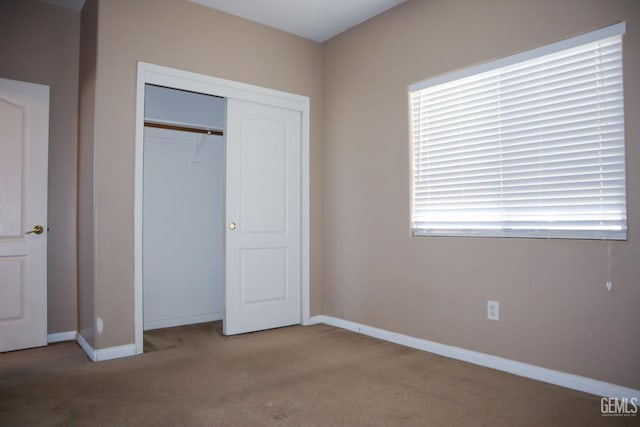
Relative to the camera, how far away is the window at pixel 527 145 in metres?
2.45

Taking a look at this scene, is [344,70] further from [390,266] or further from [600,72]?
[600,72]

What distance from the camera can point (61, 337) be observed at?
11.9ft

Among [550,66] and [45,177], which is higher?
[550,66]

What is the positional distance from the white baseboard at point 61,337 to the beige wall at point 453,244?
2.22 m

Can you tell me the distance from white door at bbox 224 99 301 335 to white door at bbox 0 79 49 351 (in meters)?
1.43

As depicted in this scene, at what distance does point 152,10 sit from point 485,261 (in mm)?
3073

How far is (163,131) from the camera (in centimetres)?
423

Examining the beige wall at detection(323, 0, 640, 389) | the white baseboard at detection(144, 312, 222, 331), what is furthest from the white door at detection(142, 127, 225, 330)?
the beige wall at detection(323, 0, 640, 389)

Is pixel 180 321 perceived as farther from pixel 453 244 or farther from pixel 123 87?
pixel 453 244

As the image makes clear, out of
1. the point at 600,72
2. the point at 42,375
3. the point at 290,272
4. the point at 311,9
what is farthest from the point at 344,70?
the point at 42,375

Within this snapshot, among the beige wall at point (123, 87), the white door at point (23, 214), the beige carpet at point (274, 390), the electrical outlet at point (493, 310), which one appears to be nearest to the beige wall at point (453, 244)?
the electrical outlet at point (493, 310)

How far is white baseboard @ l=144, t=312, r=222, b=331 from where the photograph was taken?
4.09 m

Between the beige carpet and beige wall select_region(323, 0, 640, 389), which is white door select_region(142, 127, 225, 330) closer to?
the beige carpet

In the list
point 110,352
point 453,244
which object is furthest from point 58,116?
point 453,244
